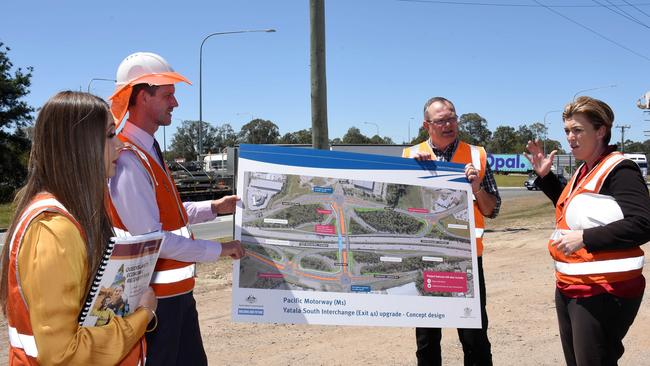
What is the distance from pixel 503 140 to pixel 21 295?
112 metres

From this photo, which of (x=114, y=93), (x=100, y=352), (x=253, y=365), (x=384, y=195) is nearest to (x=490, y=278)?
(x=253, y=365)

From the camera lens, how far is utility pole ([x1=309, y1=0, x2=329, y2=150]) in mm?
7840

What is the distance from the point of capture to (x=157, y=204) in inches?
108

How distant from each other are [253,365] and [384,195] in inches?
88.3

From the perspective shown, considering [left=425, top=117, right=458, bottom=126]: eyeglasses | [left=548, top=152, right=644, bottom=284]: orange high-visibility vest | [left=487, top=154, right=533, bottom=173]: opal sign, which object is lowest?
[left=487, top=154, right=533, bottom=173]: opal sign

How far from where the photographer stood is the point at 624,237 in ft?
9.80

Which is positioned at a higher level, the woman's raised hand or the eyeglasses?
the eyeglasses

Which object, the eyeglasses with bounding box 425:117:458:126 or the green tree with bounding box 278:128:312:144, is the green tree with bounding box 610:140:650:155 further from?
the eyeglasses with bounding box 425:117:458:126

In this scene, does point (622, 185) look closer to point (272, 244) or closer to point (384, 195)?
point (384, 195)

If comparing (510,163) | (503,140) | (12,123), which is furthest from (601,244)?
(503,140)

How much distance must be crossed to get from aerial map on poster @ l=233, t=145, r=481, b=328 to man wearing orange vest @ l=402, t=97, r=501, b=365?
0.64 feet

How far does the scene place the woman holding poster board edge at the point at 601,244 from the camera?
3.02 meters

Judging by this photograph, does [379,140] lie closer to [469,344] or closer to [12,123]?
[12,123]

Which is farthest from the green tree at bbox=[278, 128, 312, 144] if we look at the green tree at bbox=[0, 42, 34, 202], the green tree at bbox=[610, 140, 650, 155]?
the green tree at bbox=[610, 140, 650, 155]
